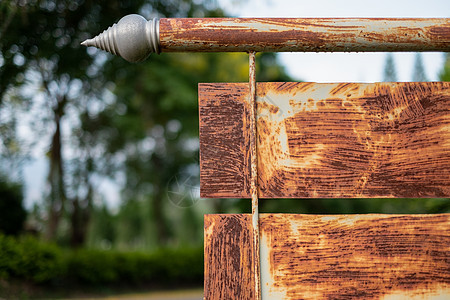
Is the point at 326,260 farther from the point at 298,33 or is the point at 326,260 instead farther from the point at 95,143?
the point at 95,143

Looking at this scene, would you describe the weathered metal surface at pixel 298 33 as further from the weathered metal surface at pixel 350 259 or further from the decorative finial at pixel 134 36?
the weathered metal surface at pixel 350 259

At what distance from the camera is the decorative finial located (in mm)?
1253

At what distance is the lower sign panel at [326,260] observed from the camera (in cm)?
120

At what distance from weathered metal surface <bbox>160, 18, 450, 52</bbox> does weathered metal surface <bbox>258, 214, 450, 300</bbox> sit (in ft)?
1.78

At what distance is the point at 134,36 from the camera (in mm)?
1253

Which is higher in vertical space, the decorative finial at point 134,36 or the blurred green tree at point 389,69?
the blurred green tree at point 389,69

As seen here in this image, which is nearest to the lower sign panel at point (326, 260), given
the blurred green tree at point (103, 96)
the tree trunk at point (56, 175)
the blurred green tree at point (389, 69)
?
the blurred green tree at point (103, 96)

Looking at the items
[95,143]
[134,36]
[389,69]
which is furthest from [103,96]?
[389,69]

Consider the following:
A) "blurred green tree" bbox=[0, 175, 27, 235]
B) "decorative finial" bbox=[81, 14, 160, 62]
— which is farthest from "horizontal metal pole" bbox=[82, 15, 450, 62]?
"blurred green tree" bbox=[0, 175, 27, 235]

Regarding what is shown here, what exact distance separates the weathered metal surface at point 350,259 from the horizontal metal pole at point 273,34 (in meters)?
0.54

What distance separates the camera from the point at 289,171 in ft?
4.10

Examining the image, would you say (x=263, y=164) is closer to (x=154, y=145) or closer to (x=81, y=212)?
(x=81, y=212)

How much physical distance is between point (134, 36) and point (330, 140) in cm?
69

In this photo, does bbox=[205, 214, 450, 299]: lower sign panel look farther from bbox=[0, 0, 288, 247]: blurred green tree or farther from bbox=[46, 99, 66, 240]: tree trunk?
bbox=[46, 99, 66, 240]: tree trunk
